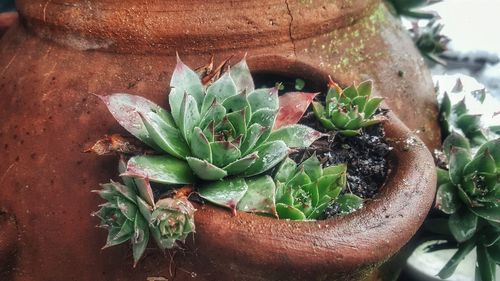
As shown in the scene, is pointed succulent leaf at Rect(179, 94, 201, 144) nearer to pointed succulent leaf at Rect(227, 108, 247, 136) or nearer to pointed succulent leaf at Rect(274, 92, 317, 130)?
pointed succulent leaf at Rect(227, 108, 247, 136)

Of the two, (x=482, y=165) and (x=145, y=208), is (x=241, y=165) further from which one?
(x=482, y=165)

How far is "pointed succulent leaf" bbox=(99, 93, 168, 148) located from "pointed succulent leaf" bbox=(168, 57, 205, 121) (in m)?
0.03

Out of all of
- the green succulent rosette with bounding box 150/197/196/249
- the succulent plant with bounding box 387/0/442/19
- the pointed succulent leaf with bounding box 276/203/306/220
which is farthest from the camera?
the succulent plant with bounding box 387/0/442/19

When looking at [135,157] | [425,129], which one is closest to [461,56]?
[425,129]

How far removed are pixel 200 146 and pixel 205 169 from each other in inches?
1.6

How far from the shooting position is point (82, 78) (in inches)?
50.9

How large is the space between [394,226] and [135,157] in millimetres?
478

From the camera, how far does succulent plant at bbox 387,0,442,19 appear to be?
1732 mm

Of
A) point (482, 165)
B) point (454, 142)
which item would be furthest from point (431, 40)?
point (482, 165)

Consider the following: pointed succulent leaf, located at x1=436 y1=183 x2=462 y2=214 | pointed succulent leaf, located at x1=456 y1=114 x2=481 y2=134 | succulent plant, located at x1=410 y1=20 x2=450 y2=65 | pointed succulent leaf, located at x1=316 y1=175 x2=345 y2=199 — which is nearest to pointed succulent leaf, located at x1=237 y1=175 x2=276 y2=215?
pointed succulent leaf, located at x1=316 y1=175 x2=345 y2=199

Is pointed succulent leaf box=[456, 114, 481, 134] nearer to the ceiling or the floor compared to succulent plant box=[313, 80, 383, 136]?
nearer to the floor

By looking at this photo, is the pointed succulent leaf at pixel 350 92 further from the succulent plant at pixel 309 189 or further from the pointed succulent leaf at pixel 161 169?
the pointed succulent leaf at pixel 161 169

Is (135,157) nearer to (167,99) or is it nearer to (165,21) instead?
(167,99)

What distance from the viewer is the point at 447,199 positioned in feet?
4.59
